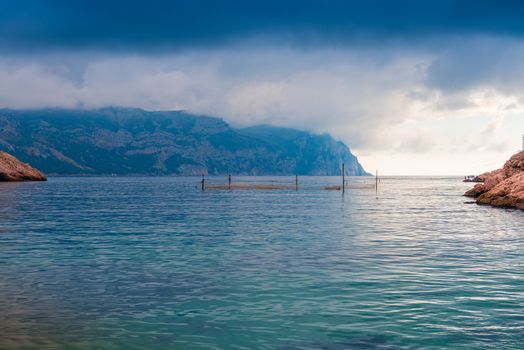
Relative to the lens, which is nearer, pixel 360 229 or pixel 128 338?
pixel 128 338

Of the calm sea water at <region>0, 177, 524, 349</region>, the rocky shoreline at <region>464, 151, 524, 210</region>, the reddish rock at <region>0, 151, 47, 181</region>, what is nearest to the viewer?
the calm sea water at <region>0, 177, 524, 349</region>

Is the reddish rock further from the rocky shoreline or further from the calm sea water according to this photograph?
the calm sea water

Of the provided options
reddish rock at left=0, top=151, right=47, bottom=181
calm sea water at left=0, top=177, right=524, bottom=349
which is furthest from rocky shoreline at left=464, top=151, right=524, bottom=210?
reddish rock at left=0, top=151, right=47, bottom=181

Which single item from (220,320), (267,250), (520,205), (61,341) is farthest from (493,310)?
(520,205)

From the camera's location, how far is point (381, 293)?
17641 millimetres

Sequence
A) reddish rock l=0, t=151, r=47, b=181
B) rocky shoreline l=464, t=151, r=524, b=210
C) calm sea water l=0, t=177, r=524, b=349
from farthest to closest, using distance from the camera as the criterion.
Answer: reddish rock l=0, t=151, r=47, b=181 → rocky shoreline l=464, t=151, r=524, b=210 → calm sea water l=0, t=177, r=524, b=349

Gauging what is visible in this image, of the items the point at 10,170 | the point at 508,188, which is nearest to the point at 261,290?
the point at 508,188

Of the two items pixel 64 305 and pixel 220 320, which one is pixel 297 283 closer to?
pixel 220 320

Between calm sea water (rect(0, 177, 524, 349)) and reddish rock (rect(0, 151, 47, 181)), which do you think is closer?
calm sea water (rect(0, 177, 524, 349))


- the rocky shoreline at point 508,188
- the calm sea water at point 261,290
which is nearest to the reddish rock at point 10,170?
the rocky shoreline at point 508,188

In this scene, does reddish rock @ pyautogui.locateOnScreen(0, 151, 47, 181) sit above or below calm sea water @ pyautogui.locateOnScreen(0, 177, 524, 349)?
above

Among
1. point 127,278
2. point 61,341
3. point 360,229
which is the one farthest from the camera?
point 360,229

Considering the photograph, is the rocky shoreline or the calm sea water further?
the rocky shoreline

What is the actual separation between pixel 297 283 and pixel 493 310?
22.3 ft
